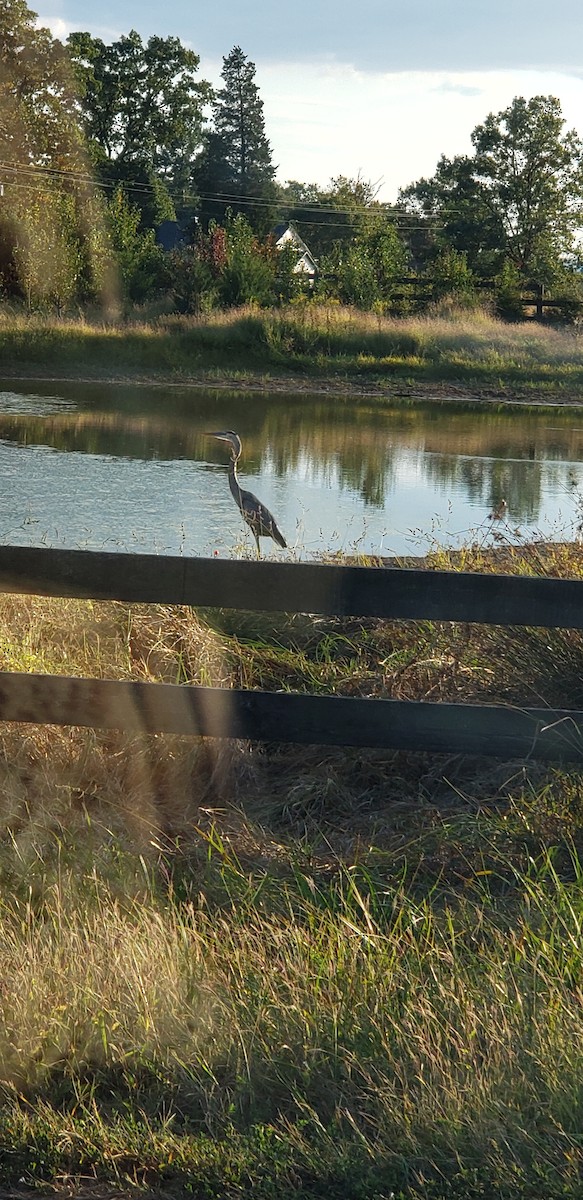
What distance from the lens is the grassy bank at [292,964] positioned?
9.09 feet

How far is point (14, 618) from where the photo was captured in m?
6.61

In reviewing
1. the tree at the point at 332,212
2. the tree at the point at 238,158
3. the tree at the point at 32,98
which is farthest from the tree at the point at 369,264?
the tree at the point at 238,158

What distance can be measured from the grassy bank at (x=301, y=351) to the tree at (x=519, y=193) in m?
19.1

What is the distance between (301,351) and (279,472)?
21673 mm

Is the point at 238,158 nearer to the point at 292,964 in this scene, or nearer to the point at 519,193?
the point at 519,193

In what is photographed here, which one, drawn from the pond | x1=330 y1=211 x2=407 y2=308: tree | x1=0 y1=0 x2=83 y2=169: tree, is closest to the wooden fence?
the pond

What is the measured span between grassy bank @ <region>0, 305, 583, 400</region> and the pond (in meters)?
3.90

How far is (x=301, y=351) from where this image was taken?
130ft

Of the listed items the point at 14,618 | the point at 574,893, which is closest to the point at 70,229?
the point at 14,618

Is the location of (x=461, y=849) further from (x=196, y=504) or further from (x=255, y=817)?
(x=196, y=504)

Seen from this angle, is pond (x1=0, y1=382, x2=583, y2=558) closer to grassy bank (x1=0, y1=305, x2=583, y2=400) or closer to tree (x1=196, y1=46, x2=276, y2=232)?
grassy bank (x1=0, y1=305, x2=583, y2=400)

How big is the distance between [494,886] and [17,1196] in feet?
7.26

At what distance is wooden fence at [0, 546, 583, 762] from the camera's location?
14.6 feet

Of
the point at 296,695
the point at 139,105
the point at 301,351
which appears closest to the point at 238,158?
the point at 139,105
